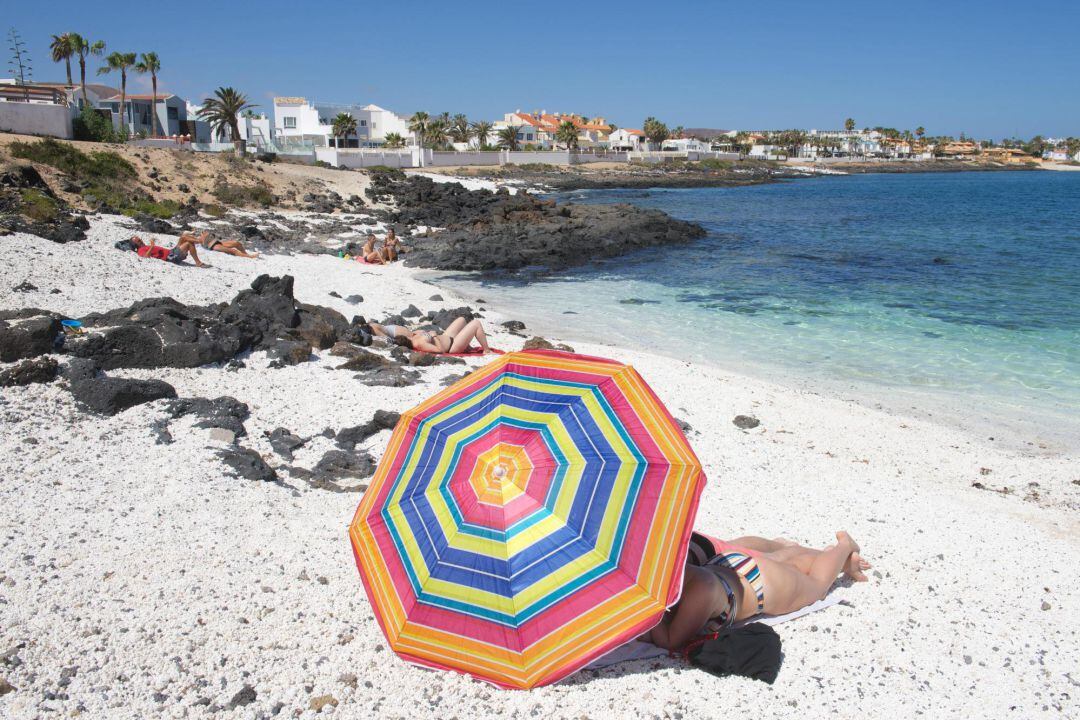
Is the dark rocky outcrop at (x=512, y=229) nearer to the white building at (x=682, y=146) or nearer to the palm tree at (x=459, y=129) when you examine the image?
the palm tree at (x=459, y=129)

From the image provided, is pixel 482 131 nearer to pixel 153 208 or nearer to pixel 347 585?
pixel 153 208

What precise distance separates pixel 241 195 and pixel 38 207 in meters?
13.1

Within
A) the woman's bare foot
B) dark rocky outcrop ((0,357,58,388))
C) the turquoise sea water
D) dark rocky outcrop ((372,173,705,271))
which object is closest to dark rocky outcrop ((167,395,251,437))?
dark rocky outcrop ((0,357,58,388))

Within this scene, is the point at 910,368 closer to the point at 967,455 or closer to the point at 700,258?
the point at 967,455

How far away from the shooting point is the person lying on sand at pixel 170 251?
1415cm

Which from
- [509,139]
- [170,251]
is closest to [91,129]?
[170,251]

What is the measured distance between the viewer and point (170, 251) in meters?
14.4

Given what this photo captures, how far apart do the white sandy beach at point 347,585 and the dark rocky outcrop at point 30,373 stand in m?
0.16

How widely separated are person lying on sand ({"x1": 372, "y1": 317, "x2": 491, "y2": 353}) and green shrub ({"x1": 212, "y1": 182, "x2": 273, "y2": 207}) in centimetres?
1992

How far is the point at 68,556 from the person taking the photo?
4414 millimetres

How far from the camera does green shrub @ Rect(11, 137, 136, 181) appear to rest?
23.6 m

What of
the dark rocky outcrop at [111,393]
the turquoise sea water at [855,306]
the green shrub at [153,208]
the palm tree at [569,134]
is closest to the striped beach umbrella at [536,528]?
the dark rocky outcrop at [111,393]

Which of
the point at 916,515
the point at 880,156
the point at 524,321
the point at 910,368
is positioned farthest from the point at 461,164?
the point at 880,156

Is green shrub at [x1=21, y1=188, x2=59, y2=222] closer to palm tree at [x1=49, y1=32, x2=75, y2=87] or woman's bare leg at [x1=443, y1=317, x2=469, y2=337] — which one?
woman's bare leg at [x1=443, y1=317, x2=469, y2=337]
